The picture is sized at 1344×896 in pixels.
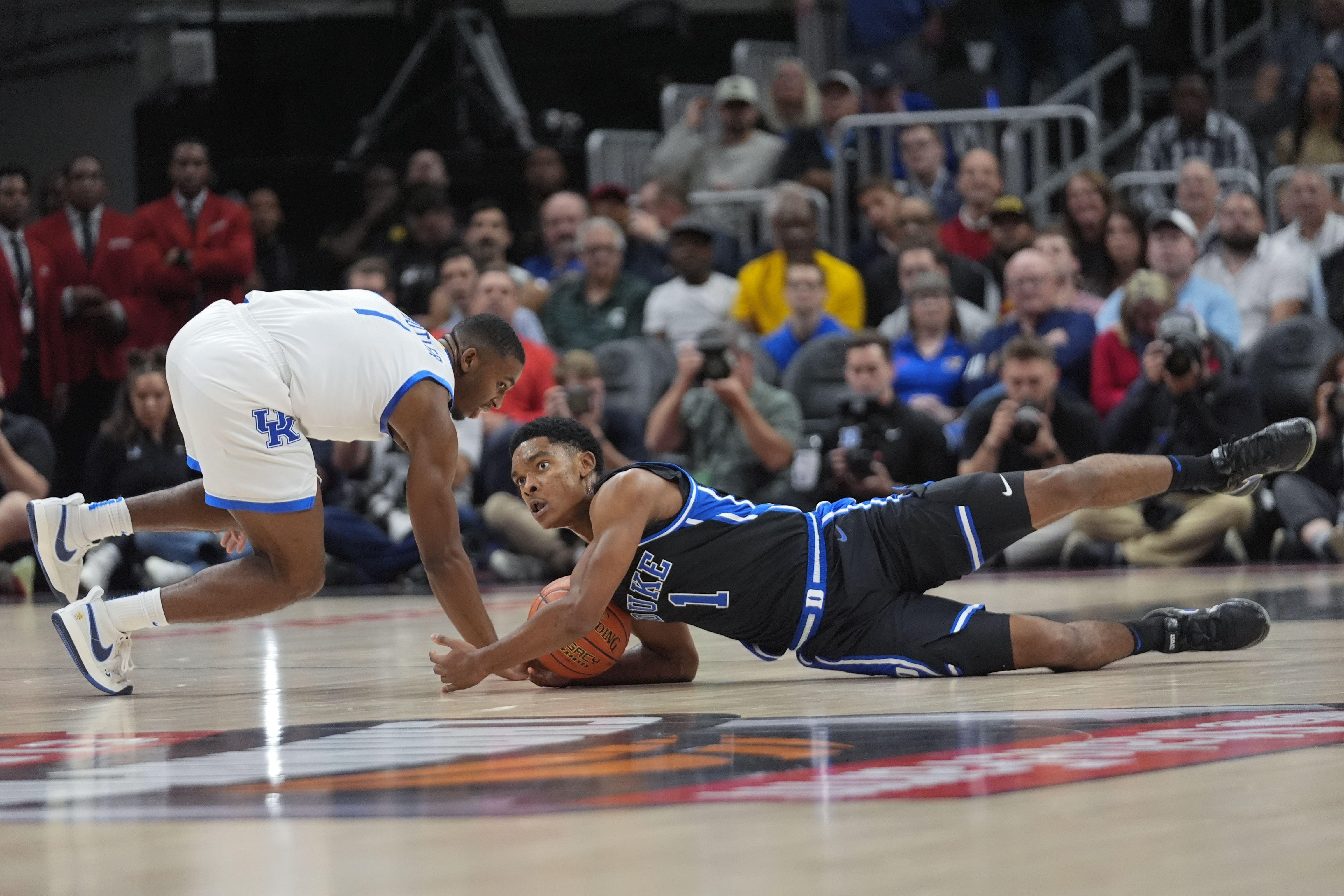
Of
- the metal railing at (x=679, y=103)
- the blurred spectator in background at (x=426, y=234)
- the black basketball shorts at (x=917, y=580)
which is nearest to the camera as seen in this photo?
the black basketball shorts at (x=917, y=580)

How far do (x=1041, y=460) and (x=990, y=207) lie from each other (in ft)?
8.30

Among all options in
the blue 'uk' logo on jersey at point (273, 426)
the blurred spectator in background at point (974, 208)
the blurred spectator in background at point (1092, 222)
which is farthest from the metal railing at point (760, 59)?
the blue 'uk' logo on jersey at point (273, 426)

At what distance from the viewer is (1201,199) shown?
10.4 m

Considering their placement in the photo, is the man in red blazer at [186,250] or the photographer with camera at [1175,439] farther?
the man in red blazer at [186,250]

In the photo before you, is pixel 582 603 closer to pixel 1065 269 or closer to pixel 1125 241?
pixel 1065 269

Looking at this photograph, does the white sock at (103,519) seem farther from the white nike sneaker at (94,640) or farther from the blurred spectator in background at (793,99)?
the blurred spectator in background at (793,99)

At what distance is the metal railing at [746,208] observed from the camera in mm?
11867

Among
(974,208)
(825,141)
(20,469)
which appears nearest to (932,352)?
(974,208)

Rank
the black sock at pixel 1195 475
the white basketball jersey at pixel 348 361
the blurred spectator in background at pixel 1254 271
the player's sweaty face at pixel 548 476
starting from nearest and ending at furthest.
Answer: the player's sweaty face at pixel 548 476 < the white basketball jersey at pixel 348 361 < the black sock at pixel 1195 475 < the blurred spectator in background at pixel 1254 271

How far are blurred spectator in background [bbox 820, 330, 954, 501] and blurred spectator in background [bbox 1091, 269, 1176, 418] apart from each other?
3.19 ft

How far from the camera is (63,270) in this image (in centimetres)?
1102

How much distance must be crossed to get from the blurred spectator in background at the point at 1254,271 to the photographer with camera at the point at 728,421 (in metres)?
2.45

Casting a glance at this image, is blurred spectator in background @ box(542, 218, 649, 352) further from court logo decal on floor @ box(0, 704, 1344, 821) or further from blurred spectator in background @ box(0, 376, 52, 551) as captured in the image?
court logo decal on floor @ box(0, 704, 1344, 821)

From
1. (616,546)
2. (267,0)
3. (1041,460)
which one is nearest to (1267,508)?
(1041,460)
